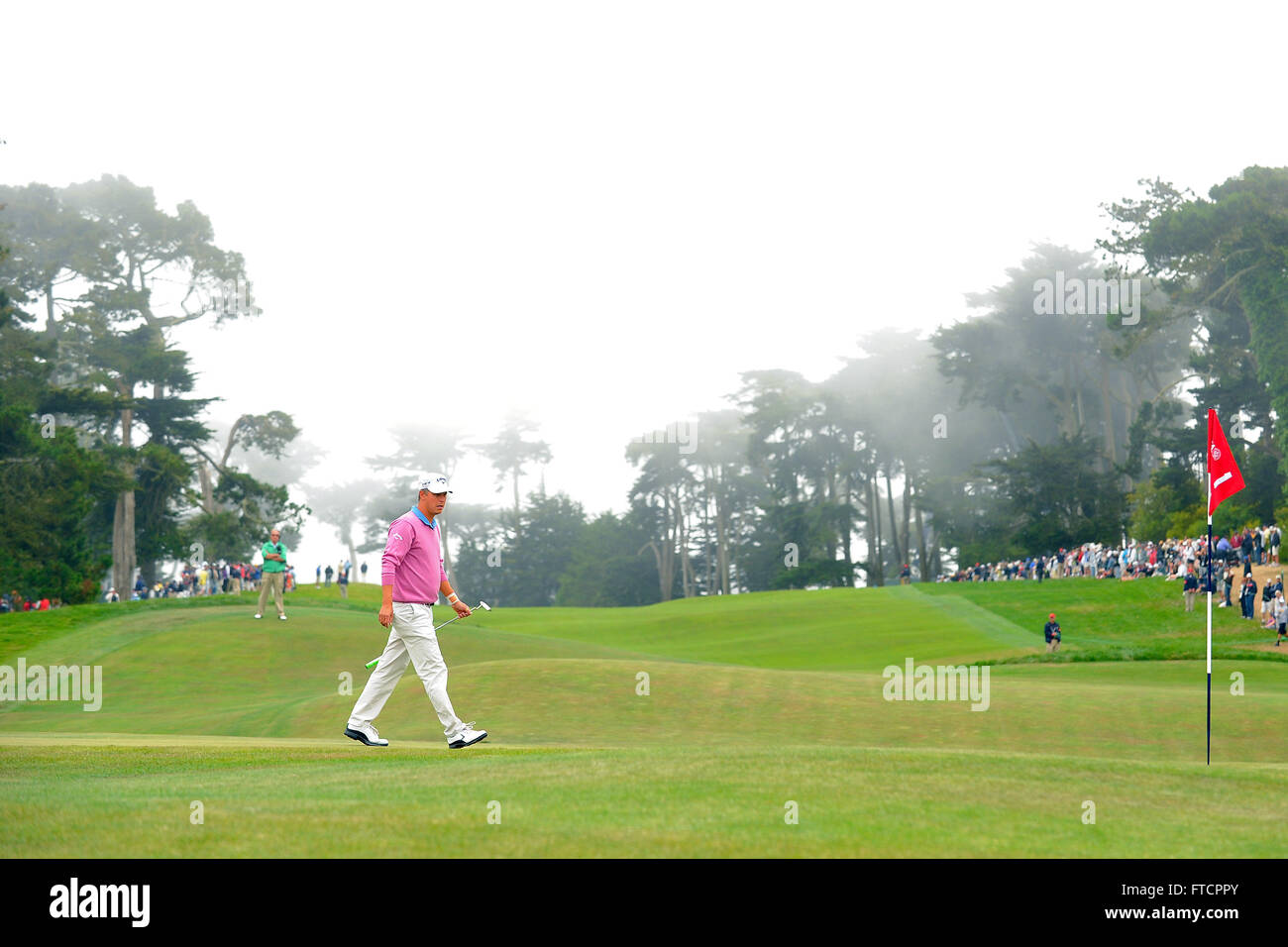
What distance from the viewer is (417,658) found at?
473 inches

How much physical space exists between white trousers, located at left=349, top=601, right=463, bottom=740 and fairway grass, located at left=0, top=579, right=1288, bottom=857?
23.1 inches

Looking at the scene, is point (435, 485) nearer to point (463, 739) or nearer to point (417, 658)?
point (417, 658)

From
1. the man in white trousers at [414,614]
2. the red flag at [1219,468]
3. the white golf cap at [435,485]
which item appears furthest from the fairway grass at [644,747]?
the red flag at [1219,468]

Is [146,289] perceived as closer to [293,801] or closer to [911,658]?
[911,658]

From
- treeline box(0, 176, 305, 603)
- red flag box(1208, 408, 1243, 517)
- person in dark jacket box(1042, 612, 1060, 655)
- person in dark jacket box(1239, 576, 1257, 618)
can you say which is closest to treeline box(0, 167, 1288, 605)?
treeline box(0, 176, 305, 603)

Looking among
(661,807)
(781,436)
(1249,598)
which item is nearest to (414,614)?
(661,807)

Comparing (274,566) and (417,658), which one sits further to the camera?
(274,566)

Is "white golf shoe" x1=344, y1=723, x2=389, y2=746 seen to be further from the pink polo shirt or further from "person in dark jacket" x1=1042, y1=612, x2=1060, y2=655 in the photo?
"person in dark jacket" x1=1042, y1=612, x2=1060, y2=655

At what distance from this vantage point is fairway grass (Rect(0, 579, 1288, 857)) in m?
6.82

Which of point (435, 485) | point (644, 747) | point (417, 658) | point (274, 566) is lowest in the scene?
point (644, 747)

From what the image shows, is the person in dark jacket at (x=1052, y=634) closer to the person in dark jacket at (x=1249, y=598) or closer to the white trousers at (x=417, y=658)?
the person in dark jacket at (x=1249, y=598)

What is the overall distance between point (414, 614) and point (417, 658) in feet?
1.44

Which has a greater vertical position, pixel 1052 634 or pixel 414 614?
pixel 414 614
